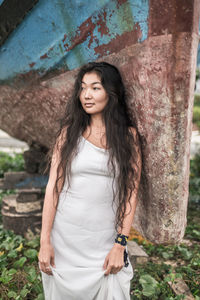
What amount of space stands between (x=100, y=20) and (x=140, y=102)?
517 millimetres

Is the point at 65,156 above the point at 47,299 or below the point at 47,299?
above

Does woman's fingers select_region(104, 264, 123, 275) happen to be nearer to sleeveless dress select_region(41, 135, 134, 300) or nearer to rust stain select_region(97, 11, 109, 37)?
sleeveless dress select_region(41, 135, 134, 300)

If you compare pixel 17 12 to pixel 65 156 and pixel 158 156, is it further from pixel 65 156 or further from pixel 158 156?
pixel 158 156

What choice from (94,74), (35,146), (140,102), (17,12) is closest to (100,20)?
(94,74)

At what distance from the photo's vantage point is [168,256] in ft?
8.43

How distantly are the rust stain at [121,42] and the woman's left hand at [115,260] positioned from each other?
1.05 metres

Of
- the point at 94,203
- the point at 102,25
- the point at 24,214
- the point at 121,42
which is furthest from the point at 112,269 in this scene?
the point at 24,214

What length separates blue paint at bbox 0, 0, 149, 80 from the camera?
1529 mm

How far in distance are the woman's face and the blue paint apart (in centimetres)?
26

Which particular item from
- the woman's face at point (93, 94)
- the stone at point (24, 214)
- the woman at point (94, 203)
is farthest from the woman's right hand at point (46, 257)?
the stone at point (24, 214)

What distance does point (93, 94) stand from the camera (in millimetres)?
1504

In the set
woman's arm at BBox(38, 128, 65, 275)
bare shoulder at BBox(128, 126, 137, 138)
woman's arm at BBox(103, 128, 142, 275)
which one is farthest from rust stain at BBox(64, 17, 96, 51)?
woman's arm at BBox(103, 128, 142, 275)

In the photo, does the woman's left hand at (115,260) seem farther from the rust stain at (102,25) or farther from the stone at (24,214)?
the stone at (24,214)

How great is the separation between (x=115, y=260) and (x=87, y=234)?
192mm
